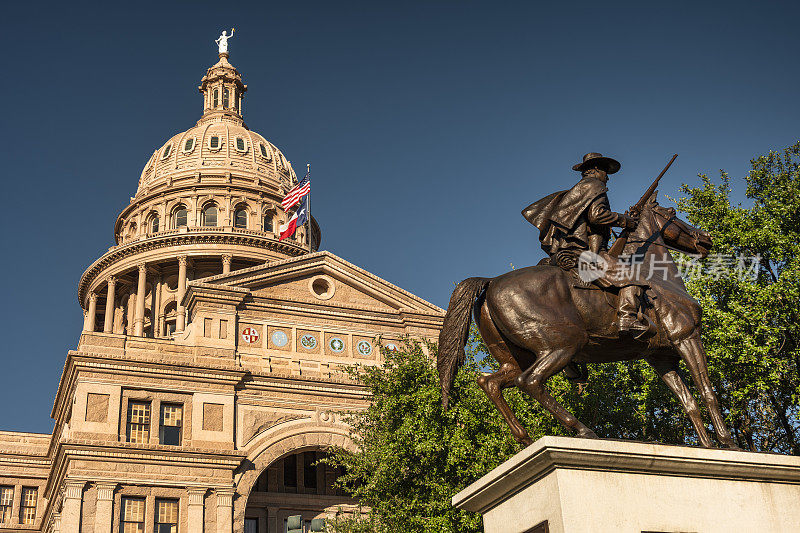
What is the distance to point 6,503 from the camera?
47.1 meters

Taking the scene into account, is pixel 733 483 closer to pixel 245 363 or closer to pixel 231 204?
pixel 245 363

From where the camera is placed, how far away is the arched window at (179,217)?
6950cm

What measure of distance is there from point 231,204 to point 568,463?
6248 cm

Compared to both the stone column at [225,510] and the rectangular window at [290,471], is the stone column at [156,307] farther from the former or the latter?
the stone column at [225,510]

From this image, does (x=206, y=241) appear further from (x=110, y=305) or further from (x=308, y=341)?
(x=308, y=341)

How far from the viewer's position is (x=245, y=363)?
4291 cm

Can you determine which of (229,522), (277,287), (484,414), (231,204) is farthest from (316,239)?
(484,414)

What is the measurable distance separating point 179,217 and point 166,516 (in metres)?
35.9

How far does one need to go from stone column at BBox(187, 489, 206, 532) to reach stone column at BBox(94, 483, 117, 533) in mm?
3047

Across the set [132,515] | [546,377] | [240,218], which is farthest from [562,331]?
[240,218]

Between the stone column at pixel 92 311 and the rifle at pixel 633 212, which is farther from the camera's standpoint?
the stone column at pixel 92 311

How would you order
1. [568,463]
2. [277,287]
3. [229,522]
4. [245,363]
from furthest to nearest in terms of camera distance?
1. [277,287]
2. [245,363]
3. [229,522]
4. [568,463]

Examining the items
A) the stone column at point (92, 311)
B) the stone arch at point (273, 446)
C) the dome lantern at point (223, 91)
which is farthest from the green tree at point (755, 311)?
the dome lantern at point (223, 91)

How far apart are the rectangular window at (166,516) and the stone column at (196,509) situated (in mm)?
654
